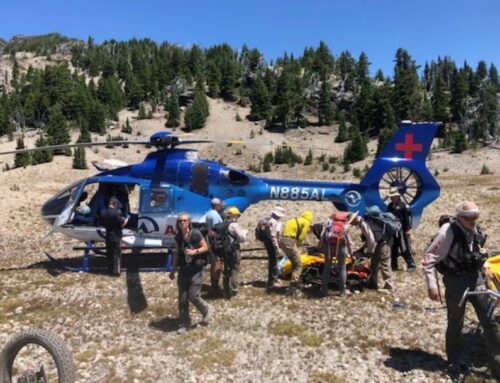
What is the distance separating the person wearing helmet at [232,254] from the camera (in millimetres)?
9039

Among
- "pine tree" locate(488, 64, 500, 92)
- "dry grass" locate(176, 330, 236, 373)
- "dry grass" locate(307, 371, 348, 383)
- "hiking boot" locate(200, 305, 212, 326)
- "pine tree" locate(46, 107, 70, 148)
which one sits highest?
"pine tree" locate(488, 64, 500, 92)

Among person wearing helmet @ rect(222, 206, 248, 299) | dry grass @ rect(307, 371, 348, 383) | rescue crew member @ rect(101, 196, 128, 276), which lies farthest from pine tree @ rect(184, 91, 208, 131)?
dry grass @ rect(307, 371, 348, 383)

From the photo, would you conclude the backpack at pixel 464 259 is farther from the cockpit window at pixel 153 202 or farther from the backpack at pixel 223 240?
the cockpit window at pixel 153 202

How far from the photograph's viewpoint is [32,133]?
74.1 m

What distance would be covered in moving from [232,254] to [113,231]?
11.0 feet

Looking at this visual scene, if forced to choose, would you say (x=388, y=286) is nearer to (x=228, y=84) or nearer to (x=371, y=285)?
(x=371, y=285)

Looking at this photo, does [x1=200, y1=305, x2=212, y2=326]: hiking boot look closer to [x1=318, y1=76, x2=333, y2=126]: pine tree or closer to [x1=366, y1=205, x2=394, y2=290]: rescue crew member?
[x1=366, y1=205, x2=394, y2=290]: rescue crew member

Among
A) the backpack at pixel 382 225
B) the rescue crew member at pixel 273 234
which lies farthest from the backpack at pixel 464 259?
the rescue crew member at pixel 273 234

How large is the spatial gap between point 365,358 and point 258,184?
243 inches

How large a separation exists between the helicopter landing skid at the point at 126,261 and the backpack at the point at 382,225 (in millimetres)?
A: 4858

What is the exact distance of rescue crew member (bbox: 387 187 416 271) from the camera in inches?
429

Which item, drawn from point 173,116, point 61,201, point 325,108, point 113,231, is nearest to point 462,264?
point 113,231

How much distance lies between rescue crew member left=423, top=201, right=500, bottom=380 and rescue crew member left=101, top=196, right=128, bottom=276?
7.30m

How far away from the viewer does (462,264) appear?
5703mm
